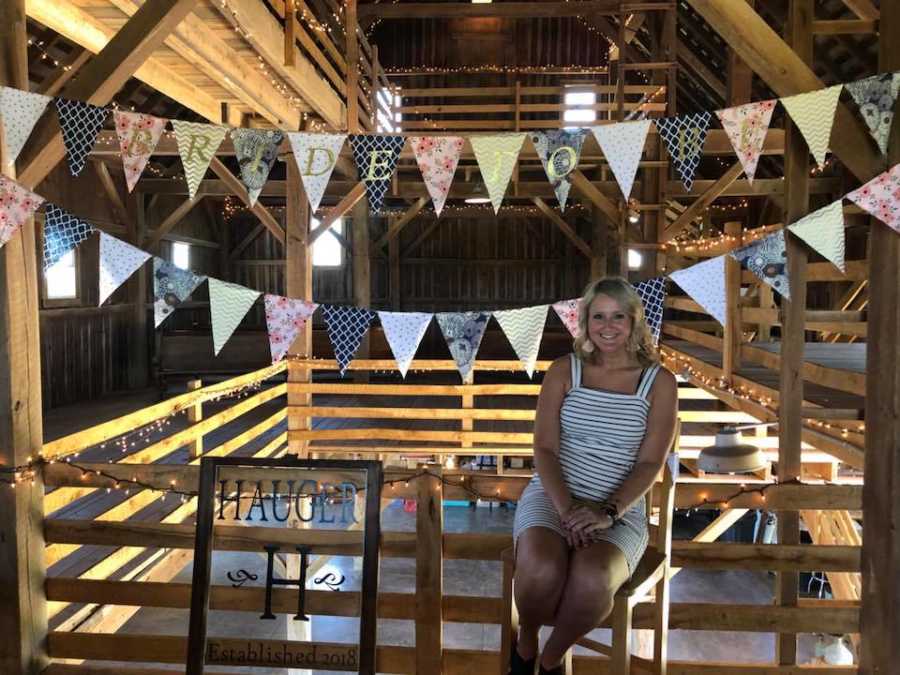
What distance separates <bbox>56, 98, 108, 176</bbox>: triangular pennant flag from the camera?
291 centimetres

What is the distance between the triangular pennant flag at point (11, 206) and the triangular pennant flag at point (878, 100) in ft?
10.2

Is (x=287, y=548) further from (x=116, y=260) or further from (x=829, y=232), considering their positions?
(x=829, y=232)

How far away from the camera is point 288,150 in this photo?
6.25 m

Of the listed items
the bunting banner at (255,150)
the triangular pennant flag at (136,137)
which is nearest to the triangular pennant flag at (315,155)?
the bunting banner at (255,150)

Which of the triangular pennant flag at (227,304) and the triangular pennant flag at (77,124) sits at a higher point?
the triangular pennant flag at (77,124)

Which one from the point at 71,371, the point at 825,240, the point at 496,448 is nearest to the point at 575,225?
the point at 496,448

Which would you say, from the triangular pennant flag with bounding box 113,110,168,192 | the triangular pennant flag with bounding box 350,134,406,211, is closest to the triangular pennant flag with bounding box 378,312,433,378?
the triangular pennant flag with bounding box 350,134,406,211

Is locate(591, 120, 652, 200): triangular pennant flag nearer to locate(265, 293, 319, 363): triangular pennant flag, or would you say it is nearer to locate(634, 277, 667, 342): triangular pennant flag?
locate(634, 277, 667, 342): triangular pennant flag

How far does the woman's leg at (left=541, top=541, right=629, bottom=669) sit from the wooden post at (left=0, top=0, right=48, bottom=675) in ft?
7.27

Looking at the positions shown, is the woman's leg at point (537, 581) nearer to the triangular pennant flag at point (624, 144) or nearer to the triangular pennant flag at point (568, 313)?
the triangular pennant flag at point (624, 144)

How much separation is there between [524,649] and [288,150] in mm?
5065

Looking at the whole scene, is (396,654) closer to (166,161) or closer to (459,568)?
(459,568)

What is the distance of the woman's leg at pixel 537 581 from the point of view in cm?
200

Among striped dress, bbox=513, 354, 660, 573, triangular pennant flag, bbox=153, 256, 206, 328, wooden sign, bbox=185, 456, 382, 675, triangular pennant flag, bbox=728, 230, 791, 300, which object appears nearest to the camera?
striped dress, bbox=513, 354, 660, 573
